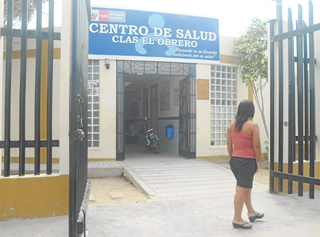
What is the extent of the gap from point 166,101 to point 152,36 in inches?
127

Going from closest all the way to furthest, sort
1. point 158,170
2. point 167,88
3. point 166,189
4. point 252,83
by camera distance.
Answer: point 166,189
point 158,170
point 252,83
point 167,88

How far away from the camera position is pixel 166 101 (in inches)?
462

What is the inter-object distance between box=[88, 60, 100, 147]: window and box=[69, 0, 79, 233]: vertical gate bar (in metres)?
5.93

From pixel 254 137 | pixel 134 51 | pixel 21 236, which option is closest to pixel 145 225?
pixel 21 236

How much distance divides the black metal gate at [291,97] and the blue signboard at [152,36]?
4.09m

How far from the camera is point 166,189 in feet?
19.2

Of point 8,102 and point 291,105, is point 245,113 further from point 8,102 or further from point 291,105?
point 8,102

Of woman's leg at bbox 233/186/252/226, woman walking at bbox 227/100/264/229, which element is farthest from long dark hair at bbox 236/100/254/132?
woman's leg at bbox 233/186/252/226

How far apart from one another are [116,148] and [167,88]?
12.6 feet

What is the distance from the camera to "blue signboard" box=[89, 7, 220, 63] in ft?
28.9

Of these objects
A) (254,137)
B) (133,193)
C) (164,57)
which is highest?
(164,57)

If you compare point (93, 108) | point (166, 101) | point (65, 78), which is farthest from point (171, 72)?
point (65, 78)

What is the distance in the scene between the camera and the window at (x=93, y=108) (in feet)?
28.9

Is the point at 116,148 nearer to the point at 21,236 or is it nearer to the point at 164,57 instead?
the point at 164,57
